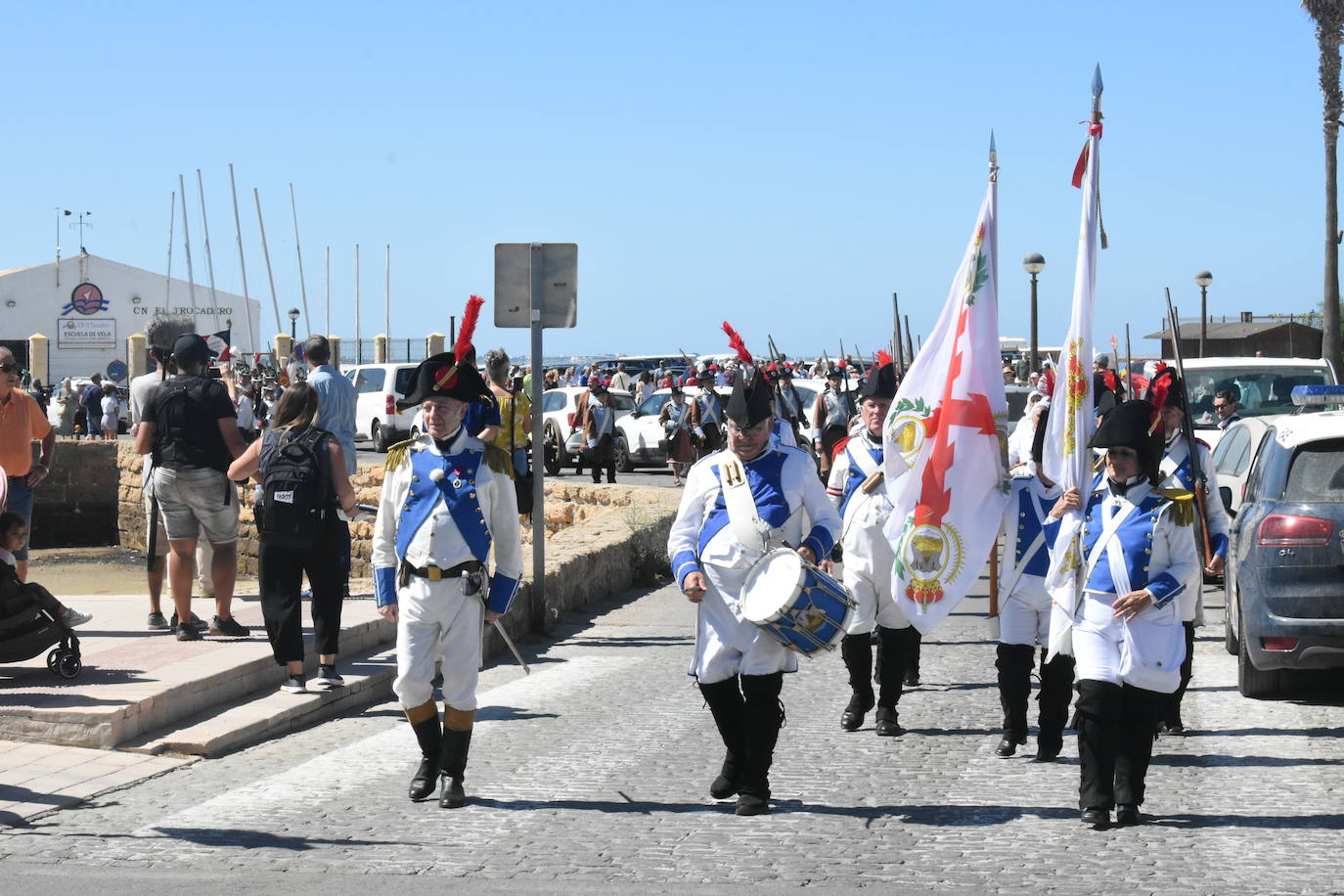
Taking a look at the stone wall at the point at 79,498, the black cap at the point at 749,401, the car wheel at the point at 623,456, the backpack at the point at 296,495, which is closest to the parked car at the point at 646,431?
the car wheel at the point at 623,456

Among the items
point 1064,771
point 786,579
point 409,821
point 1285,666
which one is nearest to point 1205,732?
point 1285,666

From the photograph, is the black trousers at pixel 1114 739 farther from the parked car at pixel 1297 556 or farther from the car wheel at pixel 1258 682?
the car wheel at pixel 1258 682

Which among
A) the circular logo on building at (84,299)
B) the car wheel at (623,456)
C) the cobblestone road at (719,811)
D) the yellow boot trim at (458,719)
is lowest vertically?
the cobblestone road at (719,811)

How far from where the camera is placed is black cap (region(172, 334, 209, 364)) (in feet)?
33.6

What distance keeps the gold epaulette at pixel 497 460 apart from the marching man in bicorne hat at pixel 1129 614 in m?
2.40

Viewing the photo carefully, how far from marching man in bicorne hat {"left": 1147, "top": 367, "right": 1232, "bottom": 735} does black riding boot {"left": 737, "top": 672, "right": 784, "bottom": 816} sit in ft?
6.38

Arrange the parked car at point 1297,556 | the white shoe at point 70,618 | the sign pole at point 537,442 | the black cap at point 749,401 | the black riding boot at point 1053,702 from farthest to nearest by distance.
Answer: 1. the sign pole at point 537,442
2. the white shoe at point 70,618
3. the parked car at point 1297,556
4. the black riding boot at point 1053,702
5. the black cap at point 749,401

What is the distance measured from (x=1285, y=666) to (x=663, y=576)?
7548mm

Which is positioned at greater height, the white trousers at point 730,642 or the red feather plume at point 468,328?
the red feather plume at point 468,328

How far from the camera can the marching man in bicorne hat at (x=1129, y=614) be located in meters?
6.50

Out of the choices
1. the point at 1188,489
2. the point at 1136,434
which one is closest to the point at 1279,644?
the point at 1188,489

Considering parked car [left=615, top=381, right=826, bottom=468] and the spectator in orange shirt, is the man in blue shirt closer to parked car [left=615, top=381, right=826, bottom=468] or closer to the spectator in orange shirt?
the spectator in orange shirt

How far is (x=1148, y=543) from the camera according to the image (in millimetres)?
6543

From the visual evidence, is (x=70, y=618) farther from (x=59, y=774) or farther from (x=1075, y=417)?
(x=1075, y=417)
